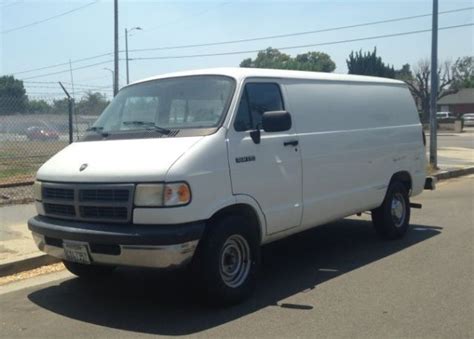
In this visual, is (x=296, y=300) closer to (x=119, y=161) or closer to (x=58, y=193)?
(x=119, y=161)

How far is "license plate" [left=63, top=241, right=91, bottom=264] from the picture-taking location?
5016 mm

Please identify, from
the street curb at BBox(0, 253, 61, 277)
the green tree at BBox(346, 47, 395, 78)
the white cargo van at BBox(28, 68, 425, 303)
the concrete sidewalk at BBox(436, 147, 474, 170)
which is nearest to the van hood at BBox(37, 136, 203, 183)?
the white cargo van at BBox(28, 68, 425, 303)

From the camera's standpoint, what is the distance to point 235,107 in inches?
215

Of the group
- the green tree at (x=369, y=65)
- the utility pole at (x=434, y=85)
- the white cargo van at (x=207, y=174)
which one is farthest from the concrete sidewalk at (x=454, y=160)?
the green tree at (x=369, y=65)

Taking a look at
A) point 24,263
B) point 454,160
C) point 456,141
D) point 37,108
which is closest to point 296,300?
point 24,263

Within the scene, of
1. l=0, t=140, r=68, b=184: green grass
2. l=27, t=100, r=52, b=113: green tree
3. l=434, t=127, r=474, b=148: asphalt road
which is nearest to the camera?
l=0, t=140, r=68, b=184: green grass

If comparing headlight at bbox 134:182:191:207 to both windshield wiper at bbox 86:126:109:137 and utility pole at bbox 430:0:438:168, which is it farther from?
utility pole at bbox 430:0:438:168

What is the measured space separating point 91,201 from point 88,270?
1362mm

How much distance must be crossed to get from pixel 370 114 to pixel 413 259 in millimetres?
1880

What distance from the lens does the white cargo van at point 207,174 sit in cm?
480

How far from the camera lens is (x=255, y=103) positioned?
575 cm

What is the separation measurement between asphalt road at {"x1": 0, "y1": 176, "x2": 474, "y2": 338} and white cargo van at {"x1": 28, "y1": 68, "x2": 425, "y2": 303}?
1.07 ft

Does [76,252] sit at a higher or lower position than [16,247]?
higher

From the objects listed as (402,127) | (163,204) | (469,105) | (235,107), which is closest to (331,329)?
(163,204)
